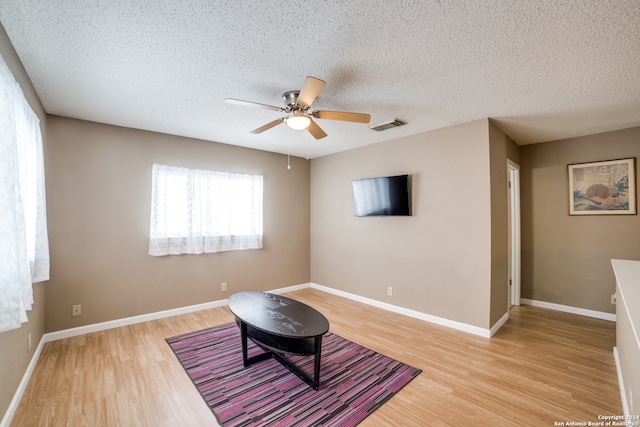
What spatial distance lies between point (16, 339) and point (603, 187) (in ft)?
20.6

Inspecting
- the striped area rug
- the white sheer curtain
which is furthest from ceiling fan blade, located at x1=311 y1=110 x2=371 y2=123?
the striped area rug

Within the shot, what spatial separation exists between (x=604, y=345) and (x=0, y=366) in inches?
202

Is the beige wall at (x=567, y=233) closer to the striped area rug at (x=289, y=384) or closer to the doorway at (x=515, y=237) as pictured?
the doorway at (x=515, y=237)

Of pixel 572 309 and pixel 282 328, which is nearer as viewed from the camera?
pixel 282 328

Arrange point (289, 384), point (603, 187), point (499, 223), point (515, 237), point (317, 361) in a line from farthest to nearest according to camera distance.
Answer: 1. point (515, 237)
2. point (603, 187)
3. point (499, 223)
4. point (289, 384)
5. point (317, 361)

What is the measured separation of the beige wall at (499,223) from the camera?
10.5ft

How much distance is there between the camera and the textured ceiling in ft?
4.99

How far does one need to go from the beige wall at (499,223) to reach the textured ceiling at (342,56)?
42 cm

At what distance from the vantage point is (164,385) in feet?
7.32

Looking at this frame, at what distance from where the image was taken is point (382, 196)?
4.05m

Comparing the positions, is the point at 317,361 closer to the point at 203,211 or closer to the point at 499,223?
the point at 499,223

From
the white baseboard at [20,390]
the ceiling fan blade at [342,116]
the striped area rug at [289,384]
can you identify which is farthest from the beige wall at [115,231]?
the ceiling fan blade at [342,116]

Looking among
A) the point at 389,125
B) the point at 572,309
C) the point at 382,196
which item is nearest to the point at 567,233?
the point at 572,309

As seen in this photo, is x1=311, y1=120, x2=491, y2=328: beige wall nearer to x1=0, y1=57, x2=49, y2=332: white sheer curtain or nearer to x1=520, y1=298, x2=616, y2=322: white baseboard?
x1=520, y1=298, x2=616, y2=322: white baseboard
